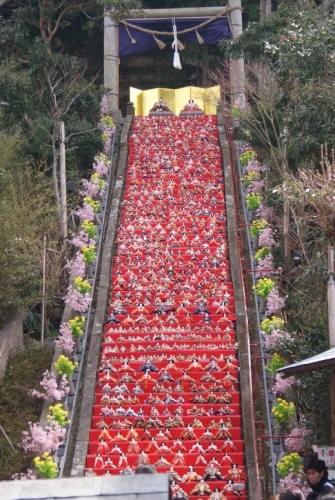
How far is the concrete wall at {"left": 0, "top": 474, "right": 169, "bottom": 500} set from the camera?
5508 mm

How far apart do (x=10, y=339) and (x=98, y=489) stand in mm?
12993

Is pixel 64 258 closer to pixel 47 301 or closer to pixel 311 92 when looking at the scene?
pixel 47 301

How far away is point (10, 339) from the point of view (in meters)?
18.3

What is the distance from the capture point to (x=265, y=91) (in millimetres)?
22859

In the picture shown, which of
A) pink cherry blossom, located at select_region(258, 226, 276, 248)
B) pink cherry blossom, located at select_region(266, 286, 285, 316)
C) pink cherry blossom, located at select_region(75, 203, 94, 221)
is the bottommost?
pink cherry blossom, located at select_region(266, 286, 285, 316)

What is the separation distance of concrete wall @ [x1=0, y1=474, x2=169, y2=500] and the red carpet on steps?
315 inches

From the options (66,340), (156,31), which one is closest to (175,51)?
(156,31)

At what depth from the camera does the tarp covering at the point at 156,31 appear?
1249 inches

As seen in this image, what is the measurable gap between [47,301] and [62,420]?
154 inches

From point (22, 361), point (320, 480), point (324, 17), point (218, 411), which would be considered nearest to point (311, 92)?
point (324, 17)

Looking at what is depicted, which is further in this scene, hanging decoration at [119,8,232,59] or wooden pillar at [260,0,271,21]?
hanging decoration at [119,8,232,59]

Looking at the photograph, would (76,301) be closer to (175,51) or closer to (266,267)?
(266,267)

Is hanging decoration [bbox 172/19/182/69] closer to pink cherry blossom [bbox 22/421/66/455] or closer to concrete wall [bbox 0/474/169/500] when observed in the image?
pink cherry blossom [bbox 22/421/66/455]

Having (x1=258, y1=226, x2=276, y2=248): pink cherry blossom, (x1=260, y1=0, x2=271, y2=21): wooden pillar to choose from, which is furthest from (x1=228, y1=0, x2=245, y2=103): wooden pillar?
(x1=258, y1=226, x2=276, y2=248): pink cherry blossom
